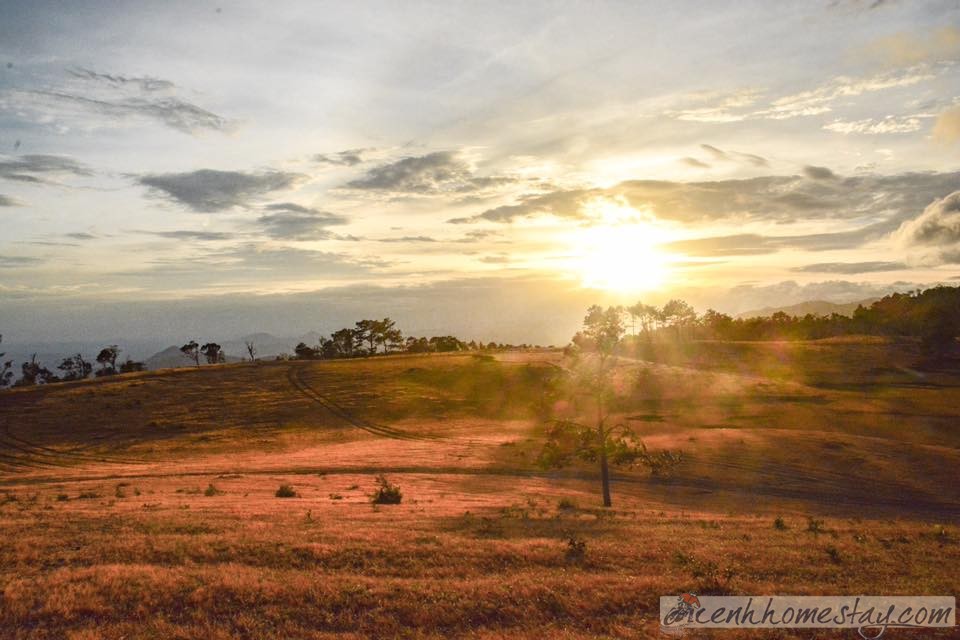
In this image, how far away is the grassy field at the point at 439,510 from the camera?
14.3 m

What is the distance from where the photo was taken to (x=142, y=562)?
1753cm

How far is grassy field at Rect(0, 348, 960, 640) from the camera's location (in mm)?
14312

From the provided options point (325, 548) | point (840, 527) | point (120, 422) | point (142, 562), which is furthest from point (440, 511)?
point (120, 422)

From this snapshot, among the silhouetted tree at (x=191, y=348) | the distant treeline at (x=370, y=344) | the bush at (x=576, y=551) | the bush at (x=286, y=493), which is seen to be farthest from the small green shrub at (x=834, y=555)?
the silhouetted tree at (x=191, y=348)

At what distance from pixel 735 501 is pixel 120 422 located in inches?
3386

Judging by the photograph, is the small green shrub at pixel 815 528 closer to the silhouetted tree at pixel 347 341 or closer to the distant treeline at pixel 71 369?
the distant treeline at pixel 71 369

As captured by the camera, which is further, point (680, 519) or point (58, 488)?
point (58, 488)

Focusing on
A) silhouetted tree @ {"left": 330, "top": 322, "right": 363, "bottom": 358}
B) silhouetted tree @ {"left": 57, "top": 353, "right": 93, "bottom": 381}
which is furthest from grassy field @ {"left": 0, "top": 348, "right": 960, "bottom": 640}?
silhouetted tree @ {"left": 330, "top": 322, "right": 363, "bottom": 358}

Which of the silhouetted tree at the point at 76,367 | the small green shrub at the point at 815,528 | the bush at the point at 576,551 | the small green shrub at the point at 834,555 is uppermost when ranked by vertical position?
the silhouetted tree at the point at 76,367

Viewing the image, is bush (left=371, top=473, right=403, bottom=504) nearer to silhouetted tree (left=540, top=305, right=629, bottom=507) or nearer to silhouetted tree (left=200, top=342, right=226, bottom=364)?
silhouetted tree (left=540, top=305, right=629, bottom=507)

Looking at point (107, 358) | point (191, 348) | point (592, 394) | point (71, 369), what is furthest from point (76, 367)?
point (592, 394)

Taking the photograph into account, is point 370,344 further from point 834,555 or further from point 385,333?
point 834,555

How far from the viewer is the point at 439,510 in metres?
29.7

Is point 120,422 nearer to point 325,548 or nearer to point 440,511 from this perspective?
point 440,511
